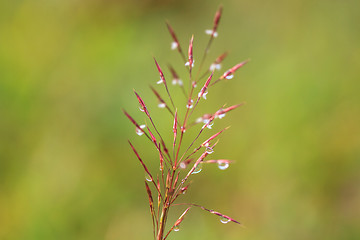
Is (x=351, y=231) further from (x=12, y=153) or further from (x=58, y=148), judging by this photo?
(x=12, y=153)

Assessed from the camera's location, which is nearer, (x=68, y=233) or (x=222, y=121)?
(x=68, y=233)

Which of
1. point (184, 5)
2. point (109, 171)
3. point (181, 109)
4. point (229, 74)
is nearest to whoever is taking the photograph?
point (229, 74)

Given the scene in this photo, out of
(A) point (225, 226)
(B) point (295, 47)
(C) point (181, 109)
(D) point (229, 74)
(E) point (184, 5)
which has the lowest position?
(D) point (229, 74)

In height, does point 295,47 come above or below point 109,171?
above

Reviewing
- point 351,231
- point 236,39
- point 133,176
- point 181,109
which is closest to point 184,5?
point 236,39

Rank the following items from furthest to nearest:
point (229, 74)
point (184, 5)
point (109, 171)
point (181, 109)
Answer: point (184, 5) → point (181, 109) → point (109, 171) → point (229, 74)

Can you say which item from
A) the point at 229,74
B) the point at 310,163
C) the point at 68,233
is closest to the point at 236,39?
the point at 310,163

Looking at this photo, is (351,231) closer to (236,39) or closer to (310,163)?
(310,163)
